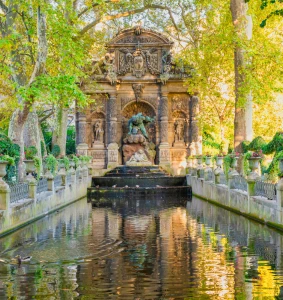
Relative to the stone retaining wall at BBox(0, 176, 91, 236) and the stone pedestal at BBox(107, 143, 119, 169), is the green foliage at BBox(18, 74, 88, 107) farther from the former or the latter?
the stone pedestal at BBox(107, 143, 119, 169)

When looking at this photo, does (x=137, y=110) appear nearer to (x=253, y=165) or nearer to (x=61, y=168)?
(x=61, y=168)

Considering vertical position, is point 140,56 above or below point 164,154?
above

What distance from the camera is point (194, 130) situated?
112 feet

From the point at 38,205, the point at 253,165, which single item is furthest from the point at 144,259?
the point at 38,205

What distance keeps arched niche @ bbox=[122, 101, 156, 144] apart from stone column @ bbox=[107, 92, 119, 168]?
0.94 m

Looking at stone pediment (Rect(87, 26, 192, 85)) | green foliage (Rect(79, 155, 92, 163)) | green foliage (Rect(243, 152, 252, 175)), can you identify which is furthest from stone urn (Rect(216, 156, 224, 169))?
stone pediment (Rect(87, 26, 192, 85))

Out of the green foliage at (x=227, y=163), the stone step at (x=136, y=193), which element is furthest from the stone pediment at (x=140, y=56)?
the green foliage at (x=227, y=163)

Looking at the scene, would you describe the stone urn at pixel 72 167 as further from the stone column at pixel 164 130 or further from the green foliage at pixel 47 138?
the green foliage at pixel 47 138

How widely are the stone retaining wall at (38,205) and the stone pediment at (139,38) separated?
1032 cm

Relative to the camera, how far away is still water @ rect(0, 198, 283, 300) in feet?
26.8

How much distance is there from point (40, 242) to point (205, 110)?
75.8 ft

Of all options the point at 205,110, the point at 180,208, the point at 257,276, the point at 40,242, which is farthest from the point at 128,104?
the point at 257,276

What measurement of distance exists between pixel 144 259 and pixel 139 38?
81.9ft

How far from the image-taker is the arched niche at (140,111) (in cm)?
3462
